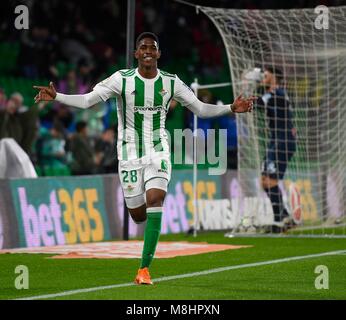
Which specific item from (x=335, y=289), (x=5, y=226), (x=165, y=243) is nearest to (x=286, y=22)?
(x=165, y=243)

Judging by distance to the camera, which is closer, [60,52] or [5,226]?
[5,226]

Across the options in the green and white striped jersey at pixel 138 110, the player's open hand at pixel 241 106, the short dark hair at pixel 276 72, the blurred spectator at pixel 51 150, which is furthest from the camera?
the blurred spectator at pixel 51 150

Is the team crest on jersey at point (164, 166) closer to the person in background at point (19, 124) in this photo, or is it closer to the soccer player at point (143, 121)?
the soccer player at point (143, 121)

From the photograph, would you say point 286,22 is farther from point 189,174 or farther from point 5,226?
point 5,226

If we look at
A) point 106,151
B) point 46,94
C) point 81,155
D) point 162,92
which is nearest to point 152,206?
point 162,92

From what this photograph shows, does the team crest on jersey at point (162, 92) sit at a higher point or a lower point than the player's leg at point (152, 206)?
higher

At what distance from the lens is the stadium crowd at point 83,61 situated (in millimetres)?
19000

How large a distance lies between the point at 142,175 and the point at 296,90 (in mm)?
7628

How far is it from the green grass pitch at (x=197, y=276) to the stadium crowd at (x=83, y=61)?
5.60 meters

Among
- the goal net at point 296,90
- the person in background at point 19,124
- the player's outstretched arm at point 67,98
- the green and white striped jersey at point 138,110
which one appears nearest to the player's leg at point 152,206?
the green and white striped jersey at point 138,110

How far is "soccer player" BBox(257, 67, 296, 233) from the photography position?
16.4 meters

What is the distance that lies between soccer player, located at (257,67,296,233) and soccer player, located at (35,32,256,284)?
20.4 ft

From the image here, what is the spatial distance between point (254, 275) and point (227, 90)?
53.2 ft

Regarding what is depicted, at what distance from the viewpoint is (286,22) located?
16188 millimetres
